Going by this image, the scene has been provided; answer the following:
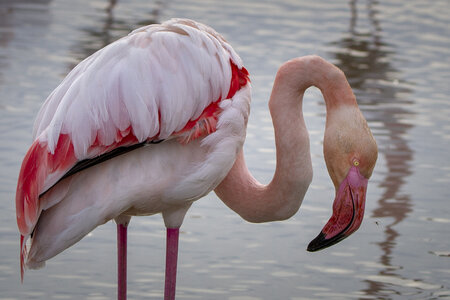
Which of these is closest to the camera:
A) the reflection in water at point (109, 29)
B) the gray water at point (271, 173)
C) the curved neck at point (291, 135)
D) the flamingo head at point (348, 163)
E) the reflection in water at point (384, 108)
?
the flamingo head at point (348, 163)

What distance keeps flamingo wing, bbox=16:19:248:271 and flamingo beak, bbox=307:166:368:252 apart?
0.57 m

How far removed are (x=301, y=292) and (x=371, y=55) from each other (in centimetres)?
606

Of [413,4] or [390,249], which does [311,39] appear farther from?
[390,249]

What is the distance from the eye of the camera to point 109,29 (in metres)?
10.7

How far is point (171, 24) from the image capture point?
3.65m

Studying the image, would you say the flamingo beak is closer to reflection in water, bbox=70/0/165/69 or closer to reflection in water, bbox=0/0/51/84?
reflection in water, bbox=0/0/51/84

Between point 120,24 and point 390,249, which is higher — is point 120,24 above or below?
below

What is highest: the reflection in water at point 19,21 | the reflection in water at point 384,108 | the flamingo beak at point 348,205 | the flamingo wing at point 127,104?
the flamingo wing at point 127,104

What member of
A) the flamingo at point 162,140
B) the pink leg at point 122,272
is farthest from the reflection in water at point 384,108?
the pink leg at point 122,272

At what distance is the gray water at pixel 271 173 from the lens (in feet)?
15.0

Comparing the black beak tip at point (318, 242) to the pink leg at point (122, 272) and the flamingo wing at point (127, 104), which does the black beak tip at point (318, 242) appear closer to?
the flamingo wing at point (127, 104)

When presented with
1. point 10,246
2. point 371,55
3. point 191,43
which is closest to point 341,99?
point 191,43

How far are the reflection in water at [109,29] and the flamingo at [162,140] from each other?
5500mm

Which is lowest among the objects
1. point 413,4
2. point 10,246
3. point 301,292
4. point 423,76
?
point 413,4
